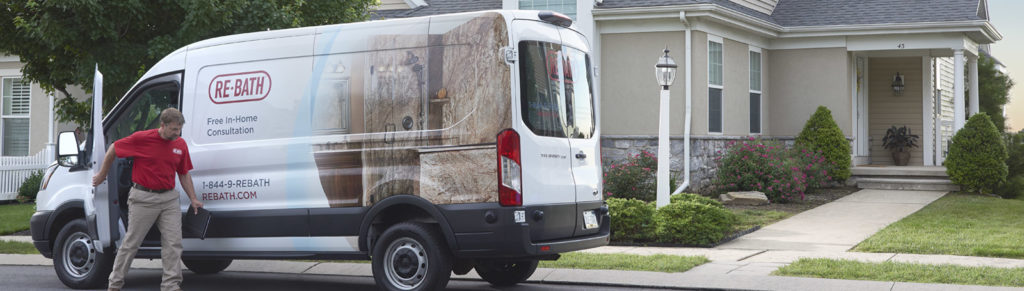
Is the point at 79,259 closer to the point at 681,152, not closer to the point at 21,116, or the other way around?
the point at 681,152

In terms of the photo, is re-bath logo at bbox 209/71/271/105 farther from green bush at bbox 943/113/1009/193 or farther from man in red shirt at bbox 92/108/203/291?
green bush at bbox 943/113/1009/193

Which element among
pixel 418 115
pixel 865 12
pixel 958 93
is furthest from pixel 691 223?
pixel 865 12

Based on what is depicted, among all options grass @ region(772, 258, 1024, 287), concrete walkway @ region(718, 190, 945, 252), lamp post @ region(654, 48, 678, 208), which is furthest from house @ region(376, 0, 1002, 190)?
grass @ region(772, 258, 1024, 287)

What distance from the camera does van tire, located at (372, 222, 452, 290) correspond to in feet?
24.4

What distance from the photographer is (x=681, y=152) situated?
17.1 metres

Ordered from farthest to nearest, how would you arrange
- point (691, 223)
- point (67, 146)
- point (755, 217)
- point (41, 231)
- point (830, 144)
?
point (830, 144), point (755, 217), point (691, 223), point (41, 231), point (67, 146)

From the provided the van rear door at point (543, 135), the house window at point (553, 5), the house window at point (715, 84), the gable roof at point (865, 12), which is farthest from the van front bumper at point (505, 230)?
the gable roof at point (865, 12)

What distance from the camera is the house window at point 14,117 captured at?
22.5 metres

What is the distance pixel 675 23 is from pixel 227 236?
416 inches

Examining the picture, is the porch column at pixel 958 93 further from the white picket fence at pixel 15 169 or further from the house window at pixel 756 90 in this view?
the white picket fence at pixel 15 169

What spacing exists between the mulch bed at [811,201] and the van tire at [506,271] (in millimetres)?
7530

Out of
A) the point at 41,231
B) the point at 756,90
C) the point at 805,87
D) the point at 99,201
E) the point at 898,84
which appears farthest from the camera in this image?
the point at 898,84

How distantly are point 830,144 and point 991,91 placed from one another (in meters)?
16.1

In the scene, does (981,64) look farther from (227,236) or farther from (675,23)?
(227,236)
